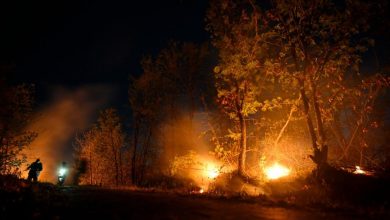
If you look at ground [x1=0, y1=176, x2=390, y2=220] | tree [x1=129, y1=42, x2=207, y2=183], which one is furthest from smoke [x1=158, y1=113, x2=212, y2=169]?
ground [x1=0, y1=176, x2=390, y2=220]

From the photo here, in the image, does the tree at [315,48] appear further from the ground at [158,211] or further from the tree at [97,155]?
the tree at [97,155]

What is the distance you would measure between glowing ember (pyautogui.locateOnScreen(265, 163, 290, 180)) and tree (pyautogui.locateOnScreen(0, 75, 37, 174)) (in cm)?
2081

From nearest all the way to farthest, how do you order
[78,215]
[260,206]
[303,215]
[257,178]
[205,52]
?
1. [78,215]
2. [303,215]
3. [260,206]
4. [257,178]
5. [205,52]

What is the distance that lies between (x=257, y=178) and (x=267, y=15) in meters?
9.52

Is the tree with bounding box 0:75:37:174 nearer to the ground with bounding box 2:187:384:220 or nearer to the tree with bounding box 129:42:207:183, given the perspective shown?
the tree with bounding box 129:42:207:183

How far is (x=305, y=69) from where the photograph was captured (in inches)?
639

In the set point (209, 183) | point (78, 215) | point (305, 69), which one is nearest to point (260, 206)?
point (78, 215)

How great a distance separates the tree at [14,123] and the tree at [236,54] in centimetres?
1892

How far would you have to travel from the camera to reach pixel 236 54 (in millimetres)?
18125

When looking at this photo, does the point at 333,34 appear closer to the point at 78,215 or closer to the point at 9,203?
the point at 78,215

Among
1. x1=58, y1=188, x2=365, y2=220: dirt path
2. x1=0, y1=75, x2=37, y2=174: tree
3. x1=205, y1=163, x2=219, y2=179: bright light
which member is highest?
x1=0, y1=75, x2=37, y2=174: tree

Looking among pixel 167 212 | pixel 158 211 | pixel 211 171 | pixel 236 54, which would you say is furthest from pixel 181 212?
pixel 211 171

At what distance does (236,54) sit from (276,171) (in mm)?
7605

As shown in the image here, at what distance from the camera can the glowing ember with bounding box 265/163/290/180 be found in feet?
64.0
